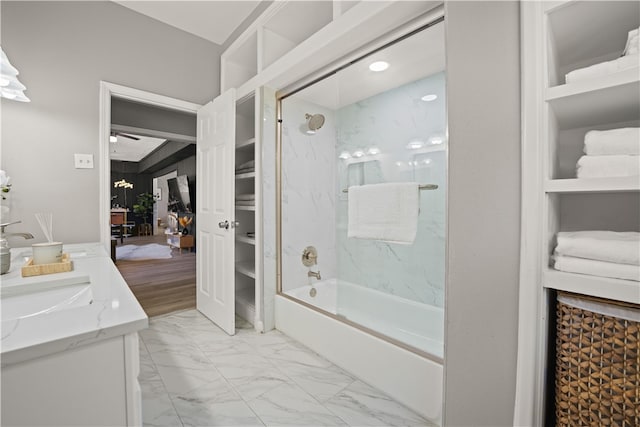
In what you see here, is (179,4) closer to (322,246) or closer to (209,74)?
(209,74)

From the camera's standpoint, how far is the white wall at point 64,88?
2023 mm

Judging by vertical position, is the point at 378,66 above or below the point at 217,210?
above

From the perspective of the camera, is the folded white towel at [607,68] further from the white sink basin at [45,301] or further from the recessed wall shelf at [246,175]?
the recessed wall shelf at [246,175]

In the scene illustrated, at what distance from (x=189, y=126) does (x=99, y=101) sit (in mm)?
1402

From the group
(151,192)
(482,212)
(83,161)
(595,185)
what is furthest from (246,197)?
(151,192)

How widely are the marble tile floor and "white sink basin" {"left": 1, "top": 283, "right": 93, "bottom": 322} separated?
77 cm

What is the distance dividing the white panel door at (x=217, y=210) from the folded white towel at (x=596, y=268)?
1961mm

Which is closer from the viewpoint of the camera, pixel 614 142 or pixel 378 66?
pixel 614 142

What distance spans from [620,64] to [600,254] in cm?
51

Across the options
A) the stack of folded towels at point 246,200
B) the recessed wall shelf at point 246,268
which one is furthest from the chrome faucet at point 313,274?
the stack of folded towels at point 246,200

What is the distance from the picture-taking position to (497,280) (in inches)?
38.2

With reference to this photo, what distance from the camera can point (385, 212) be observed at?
184 cm

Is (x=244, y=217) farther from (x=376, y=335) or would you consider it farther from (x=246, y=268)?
(x=376, y=335)

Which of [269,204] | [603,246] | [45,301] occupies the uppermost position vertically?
[269,204]
